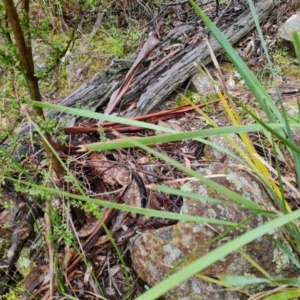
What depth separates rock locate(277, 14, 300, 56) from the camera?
1.78 meters

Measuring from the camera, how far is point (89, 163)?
123 cm

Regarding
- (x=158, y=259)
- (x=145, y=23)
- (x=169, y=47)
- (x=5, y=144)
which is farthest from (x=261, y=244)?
(x=145, y=23)

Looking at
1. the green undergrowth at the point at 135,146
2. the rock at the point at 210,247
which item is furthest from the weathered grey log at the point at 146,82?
the rock at the point at 210,247

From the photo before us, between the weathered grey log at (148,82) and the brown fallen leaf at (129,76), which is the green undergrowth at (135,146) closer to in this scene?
the weathered grey log at (148,82)

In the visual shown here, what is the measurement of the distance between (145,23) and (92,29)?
342 millimetres

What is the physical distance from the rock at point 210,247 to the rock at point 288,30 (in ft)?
3.32

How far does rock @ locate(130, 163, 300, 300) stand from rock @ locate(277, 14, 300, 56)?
101 cm

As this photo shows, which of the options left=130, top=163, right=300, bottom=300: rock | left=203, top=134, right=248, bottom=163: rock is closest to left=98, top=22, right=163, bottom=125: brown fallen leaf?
left=203, top=134, right=248, bottom=163: rock

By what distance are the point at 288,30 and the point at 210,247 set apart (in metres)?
1.33

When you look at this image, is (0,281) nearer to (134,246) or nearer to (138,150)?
(134,246)

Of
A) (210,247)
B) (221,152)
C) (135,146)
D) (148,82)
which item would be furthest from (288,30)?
(135,146)

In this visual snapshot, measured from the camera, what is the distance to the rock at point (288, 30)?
5.82ft

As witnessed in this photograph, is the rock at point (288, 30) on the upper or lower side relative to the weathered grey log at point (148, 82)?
lower

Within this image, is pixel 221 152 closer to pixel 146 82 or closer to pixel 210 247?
pixel 210 247
